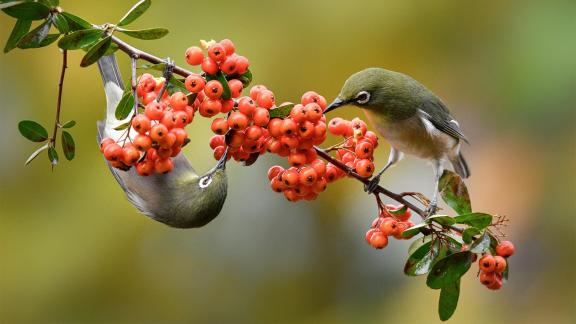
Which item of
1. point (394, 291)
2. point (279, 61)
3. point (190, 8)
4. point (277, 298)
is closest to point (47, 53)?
point (190, 8)

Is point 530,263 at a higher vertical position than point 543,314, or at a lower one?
higher

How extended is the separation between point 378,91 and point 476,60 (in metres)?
4.45

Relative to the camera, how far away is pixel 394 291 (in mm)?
7078

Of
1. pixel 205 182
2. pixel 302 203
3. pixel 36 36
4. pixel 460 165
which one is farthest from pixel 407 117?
pixel 302 203

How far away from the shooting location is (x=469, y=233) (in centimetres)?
242

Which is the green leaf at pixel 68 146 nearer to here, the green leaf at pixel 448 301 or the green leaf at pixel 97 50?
the green leaf at pixel 97 50

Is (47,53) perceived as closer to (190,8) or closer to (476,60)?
(190,8)

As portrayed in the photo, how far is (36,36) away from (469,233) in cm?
152

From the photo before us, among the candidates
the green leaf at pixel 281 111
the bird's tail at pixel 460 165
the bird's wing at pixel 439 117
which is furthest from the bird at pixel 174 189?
the bird's tail at pixel 460 165

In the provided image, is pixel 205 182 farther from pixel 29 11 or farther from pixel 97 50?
pixel 29 11

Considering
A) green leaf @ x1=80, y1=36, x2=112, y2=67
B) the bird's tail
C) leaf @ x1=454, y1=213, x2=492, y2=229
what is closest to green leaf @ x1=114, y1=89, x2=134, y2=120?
green leaf @ x1=80, y1=36, x2=112, y2=67

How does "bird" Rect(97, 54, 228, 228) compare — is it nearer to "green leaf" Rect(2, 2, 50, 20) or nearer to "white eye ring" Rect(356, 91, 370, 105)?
"white eye ring" Rect(356, 91, 370, 105)

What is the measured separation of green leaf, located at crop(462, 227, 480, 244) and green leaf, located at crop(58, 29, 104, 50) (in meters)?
1.33

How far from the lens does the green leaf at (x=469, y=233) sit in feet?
7.91
